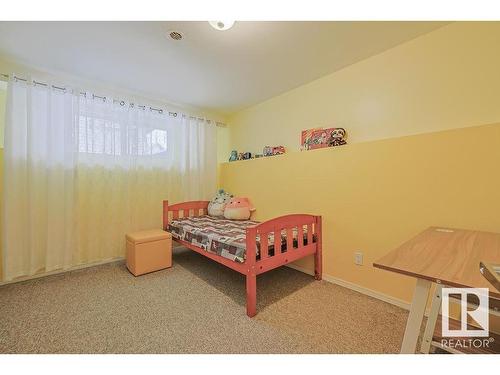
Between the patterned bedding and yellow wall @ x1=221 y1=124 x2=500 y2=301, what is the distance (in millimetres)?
438

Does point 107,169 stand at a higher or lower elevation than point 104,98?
lower

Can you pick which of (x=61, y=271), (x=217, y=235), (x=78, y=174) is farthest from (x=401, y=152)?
(x=61, y=271)

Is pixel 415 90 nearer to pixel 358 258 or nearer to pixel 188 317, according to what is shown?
pixel 358 258

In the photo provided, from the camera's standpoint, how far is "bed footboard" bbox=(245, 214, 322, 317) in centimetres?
172

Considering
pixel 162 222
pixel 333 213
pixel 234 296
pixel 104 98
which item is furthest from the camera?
pixel 162 222

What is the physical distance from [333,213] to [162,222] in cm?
236

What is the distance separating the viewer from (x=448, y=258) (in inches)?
36.7

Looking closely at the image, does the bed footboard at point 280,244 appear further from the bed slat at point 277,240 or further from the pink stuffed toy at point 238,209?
the pink stuffed toy at point 238,209

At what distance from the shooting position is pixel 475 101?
5.31 feet

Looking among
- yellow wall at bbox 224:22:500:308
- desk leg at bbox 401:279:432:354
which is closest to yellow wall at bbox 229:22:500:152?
yellow wall at bbox 224:22:500:308
